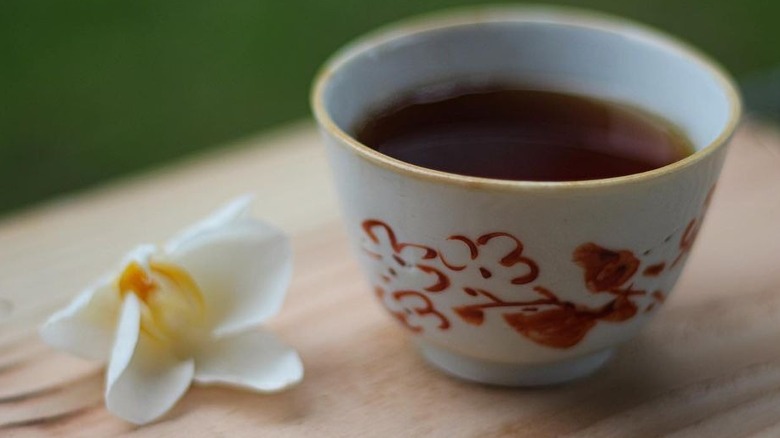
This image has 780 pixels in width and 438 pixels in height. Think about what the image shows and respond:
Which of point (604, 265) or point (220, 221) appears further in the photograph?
point (220, 221)

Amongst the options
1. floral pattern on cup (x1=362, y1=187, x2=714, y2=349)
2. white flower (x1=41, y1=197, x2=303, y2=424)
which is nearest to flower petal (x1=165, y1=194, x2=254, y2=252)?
white flower (x1=41, y1=197, x2=303, y2=424)

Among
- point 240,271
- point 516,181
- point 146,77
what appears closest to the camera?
point 516,181

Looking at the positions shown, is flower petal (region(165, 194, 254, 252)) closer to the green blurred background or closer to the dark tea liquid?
the dark tea liquid

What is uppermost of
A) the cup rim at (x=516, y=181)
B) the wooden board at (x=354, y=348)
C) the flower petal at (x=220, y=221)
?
the cup rim at (x=516, y=181)

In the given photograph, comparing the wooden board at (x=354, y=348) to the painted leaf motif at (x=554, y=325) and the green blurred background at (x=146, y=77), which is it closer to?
the painted leaf motif at (x=554, y=325)

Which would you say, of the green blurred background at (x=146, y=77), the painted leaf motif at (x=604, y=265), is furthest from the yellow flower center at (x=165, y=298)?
the green blurred background at (x=146, y=77)

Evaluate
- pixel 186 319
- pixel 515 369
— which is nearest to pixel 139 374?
pixel 186 319

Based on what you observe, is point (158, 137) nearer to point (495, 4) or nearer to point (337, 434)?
A: point (495, 4)

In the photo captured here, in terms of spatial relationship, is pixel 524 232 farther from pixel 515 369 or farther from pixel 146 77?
pixel 146 77
